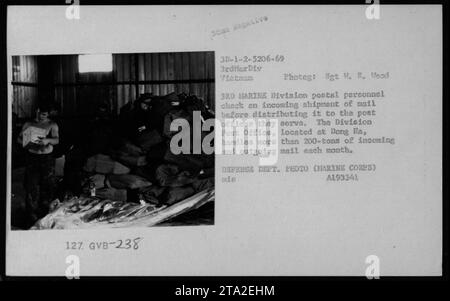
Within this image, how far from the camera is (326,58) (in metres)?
1.58

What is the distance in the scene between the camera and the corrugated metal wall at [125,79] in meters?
1.58

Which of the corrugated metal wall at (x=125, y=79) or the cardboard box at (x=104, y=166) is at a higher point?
the corrugated metal wall at (x=125, y=79)

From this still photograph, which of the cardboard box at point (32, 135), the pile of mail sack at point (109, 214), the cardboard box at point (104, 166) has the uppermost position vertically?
the cardboard box at point (32, 135)

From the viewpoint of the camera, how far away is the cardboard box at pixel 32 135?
5.24 ft

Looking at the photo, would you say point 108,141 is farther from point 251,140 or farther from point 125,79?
point 251,140

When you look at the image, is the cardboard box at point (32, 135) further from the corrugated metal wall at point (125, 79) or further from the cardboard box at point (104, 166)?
the cardboard box at point (104, 166)

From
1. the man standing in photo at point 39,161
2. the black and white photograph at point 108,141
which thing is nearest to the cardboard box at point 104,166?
the black and white photograph at point 108,141

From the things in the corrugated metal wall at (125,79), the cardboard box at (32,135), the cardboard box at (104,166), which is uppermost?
the corrugated metal wall at (125,79)

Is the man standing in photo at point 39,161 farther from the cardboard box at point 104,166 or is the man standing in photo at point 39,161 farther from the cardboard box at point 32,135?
the cardboard box at point 104,166

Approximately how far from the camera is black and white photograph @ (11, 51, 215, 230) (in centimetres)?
158

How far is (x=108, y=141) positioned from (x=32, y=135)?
0.71ft

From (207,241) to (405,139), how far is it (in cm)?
63

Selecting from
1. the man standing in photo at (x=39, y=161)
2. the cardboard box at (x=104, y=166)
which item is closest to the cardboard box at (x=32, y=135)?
the man standing in photo at (x=39, y=161)
